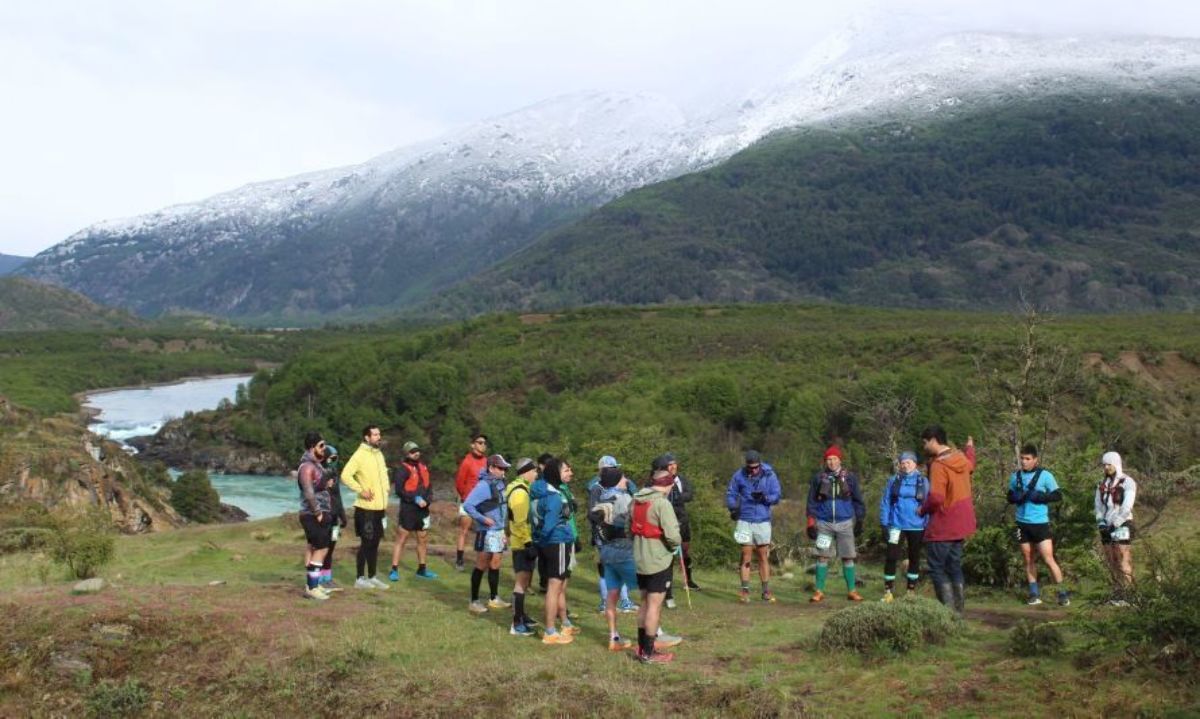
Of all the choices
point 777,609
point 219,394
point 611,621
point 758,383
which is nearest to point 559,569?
point 611,621

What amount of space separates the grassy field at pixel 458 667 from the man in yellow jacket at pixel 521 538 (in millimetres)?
348

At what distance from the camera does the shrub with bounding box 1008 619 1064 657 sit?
9.27 m

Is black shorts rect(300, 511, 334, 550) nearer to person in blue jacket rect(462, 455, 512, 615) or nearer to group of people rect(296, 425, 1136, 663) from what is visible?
group of people rect(296, 425, 1136, 663)

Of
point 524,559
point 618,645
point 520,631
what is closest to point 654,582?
point 618,645

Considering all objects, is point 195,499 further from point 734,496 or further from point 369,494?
point 734,496

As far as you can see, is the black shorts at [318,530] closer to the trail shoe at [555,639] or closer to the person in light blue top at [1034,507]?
the trail shoe at [555,639]

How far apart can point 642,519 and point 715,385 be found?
70253 millimetres

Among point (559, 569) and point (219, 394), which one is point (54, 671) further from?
point (219, 394)

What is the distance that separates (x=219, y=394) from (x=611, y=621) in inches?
6129

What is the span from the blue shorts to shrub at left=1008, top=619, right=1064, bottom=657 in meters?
4.18

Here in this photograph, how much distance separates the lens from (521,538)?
11.8 metres

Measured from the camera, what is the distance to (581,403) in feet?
280

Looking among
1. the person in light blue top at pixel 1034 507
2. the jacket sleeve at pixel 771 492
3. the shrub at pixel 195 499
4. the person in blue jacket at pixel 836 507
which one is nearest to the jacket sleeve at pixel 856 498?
the person in blue jacket at pixel 836 507

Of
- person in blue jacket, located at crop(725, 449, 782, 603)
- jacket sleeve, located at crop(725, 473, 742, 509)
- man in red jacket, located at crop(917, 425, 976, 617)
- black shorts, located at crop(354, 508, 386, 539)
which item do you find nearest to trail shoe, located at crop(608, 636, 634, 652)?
person in blue jacket, located at crop(725, 449, 782, 603)
